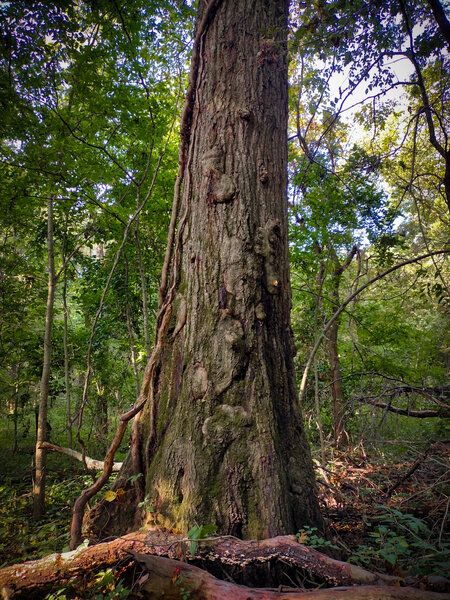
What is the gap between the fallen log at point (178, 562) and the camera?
49.6 inches

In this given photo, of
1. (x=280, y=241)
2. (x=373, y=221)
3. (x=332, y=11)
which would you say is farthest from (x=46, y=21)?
(x=373, y=221)

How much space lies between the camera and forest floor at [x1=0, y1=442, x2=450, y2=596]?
1.56 metres

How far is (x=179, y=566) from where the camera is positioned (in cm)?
124

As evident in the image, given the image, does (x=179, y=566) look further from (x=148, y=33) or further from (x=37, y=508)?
(x=148, y=33)

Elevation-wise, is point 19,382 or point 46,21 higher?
point 46,21

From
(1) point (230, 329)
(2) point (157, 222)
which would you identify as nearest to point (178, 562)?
(1) point (230, 329)

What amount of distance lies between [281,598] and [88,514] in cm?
142

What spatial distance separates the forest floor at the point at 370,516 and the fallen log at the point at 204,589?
302 mm

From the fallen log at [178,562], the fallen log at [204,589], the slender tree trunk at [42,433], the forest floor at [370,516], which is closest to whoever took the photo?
the fallen log at [204,589]

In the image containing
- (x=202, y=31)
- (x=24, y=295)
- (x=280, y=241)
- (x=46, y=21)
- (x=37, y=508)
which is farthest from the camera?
(x=24, y=295)

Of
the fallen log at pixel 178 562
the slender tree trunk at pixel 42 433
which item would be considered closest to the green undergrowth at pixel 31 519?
the slender tree trunk at pixel 42 433

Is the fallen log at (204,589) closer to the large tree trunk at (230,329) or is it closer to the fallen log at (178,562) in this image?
the fallen log at (178,562)

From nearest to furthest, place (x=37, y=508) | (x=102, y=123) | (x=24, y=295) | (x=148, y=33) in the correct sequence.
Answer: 1. (x=37, y=508)
2. (x=102, y=123)
3. (x=148, y=33)
4. (x=24, y=295)

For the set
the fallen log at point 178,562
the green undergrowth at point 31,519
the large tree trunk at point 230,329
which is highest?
the large tree trunk at point 230,329
